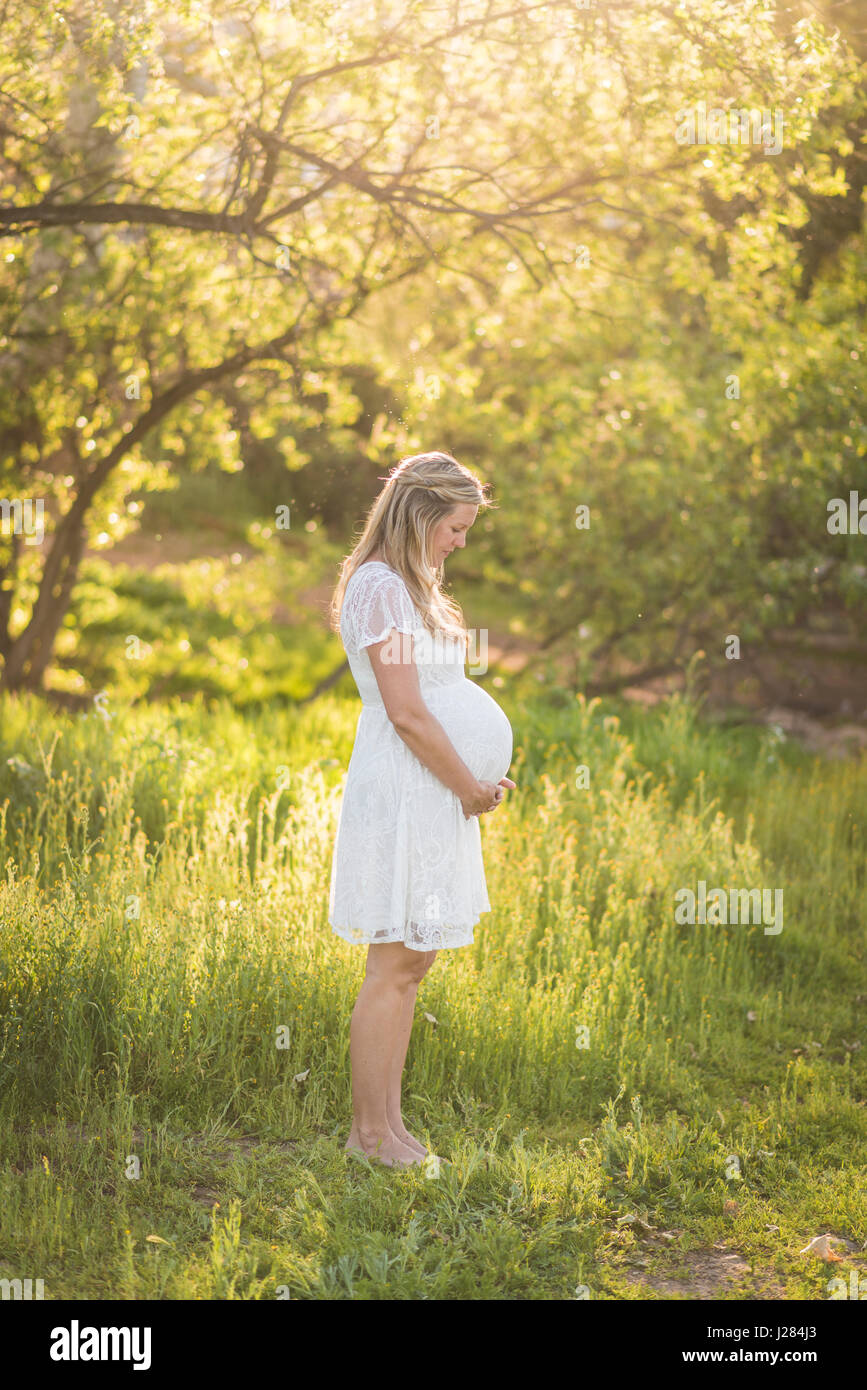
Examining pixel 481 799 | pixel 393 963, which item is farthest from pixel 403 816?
pixel 393 963

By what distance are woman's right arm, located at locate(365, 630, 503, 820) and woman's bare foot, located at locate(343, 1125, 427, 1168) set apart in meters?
1.18

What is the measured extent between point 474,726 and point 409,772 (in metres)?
0.25

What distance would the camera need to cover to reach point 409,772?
3.69m

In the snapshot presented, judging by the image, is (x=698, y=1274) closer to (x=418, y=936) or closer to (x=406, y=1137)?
(x=406, y=1137)

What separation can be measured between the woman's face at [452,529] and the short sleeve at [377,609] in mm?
215

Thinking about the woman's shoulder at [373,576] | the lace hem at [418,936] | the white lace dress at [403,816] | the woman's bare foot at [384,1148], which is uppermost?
the woman's shoulder at [373,576]

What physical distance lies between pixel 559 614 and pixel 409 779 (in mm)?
6978

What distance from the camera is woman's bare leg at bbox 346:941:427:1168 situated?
3.75 m

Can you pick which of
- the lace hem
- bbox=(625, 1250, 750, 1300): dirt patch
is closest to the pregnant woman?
the lace hem

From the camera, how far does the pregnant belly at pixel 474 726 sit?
372 cm

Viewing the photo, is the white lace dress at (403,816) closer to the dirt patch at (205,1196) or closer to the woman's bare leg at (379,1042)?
the woman's bare leg at (379,1042)

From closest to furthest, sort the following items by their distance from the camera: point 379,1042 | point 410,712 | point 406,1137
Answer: point 410,712 < point 379,1042 < point 406,1137

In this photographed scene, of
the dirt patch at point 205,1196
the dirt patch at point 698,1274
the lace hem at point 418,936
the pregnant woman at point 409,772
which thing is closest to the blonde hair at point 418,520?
the pregnant woman at point 409,772
